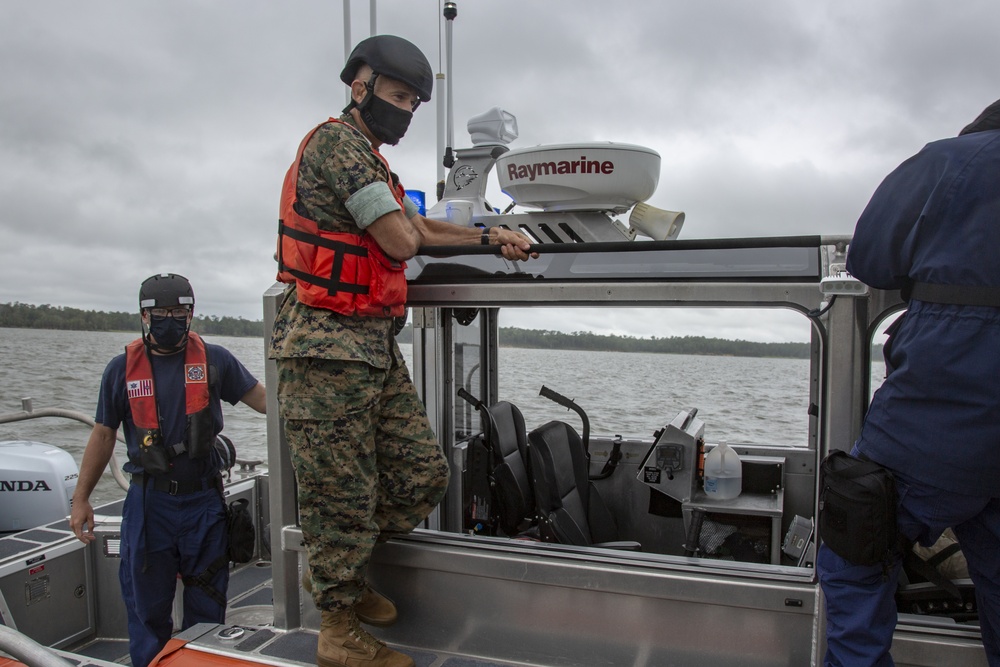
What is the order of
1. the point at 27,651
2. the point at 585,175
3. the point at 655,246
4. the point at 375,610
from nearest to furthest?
the point at 27,651 < the point at 655,246 < the point at 375,610 < the point at 585,175

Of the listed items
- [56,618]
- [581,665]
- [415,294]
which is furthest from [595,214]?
[56,618]

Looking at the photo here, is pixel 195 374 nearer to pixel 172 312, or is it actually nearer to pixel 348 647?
pixel 172 312

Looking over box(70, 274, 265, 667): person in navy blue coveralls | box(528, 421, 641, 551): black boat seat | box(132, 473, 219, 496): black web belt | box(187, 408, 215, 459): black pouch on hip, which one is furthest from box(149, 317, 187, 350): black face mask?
box(528, 421, 641, 551): black boat seat

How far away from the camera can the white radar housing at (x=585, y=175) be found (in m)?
2.15

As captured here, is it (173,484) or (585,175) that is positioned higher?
(585,175)

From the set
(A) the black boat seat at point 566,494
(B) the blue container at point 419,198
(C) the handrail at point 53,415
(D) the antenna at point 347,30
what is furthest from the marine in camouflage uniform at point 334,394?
(C) the handrail at point 53,415

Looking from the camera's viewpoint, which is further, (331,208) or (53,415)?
(53,415)

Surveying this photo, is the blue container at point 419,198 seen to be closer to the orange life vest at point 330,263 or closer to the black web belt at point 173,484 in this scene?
the orange life vest at point 330,263

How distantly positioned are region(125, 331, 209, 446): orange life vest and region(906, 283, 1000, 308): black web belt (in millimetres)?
2443

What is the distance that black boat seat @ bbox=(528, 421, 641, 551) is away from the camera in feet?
8.09

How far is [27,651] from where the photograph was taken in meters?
1.24

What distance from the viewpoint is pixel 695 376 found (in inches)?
655

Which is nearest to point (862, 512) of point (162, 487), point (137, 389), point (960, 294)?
point (960, 294)

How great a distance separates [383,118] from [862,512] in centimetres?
152
